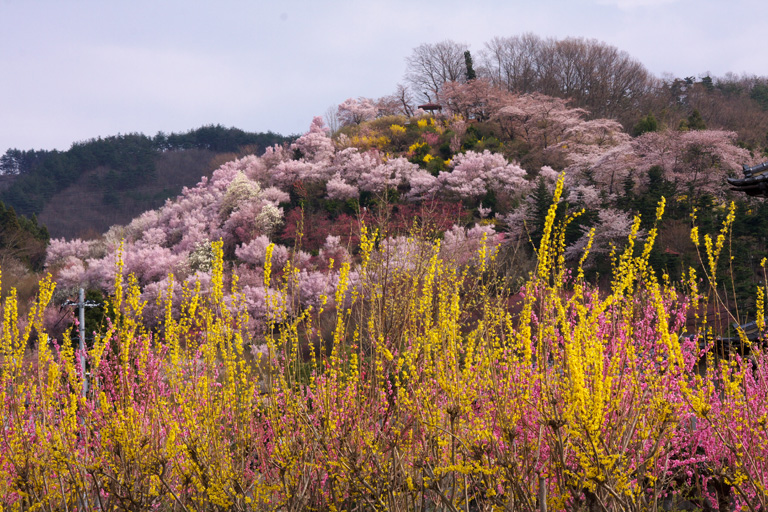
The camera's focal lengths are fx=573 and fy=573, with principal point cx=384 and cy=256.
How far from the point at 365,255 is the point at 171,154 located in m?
54.3

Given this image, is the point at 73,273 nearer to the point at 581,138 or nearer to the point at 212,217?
the point at 212,217

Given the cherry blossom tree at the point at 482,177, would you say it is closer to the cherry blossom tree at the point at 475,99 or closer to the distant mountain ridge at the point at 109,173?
the cherry blossom tree at the point at 475,99

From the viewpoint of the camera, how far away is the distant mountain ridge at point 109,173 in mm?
44531

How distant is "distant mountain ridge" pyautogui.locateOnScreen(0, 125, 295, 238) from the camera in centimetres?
4453

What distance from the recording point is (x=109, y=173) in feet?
159

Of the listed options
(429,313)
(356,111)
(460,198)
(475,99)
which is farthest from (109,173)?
(429,313)

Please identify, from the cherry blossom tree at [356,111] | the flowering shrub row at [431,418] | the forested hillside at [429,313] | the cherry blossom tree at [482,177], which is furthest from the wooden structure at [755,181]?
the cherry blossom tree at [356,111]

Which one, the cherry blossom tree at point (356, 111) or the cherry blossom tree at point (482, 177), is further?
the cherry blossom tree at point (356, 111)

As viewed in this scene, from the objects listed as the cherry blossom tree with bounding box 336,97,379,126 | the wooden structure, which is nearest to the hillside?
the cherry blossom tree with bounding box 336,97,379,126

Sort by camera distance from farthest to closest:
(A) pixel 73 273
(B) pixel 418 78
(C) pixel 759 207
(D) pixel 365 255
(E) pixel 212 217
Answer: (B) pixel 418 78
(E) pixel 212 217
(A) pixel 73 273
(C) pixel 759 207
(D) pixel 365 255

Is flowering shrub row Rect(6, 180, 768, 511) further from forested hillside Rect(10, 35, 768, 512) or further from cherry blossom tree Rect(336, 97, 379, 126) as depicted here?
cherry blossom tree Rect(336, 97, 379, 126)

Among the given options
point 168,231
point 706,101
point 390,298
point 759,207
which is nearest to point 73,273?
point 168,231

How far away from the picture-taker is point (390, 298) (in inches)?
157

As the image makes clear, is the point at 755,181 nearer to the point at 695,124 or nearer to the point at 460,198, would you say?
the point at 460,198
